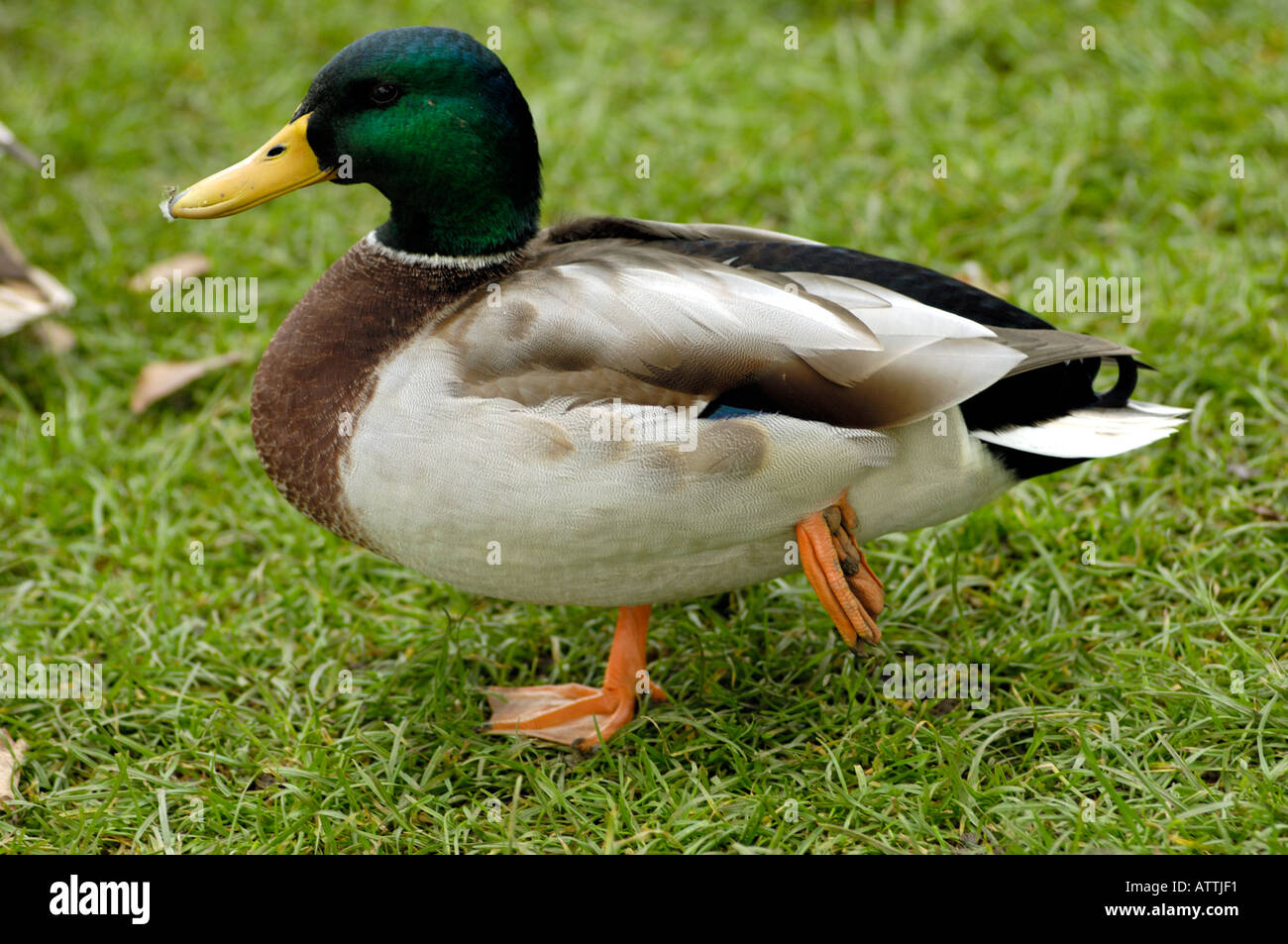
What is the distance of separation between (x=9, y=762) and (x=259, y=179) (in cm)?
143

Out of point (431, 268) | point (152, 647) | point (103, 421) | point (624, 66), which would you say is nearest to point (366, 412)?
point (431, 268)

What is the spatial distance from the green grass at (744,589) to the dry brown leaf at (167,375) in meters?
0.06

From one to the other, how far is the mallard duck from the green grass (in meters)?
0.36

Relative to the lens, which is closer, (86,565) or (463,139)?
(463,139)

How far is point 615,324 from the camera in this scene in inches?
105

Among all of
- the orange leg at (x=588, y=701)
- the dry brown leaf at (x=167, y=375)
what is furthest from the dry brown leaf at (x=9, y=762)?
the dry brown leaf at (x=167, y=375)

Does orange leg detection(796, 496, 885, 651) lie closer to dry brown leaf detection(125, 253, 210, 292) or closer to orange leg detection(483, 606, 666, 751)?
orange leg detection(483, 606, 666, 751)

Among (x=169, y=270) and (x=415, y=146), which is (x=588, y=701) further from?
(x=169, y=270)

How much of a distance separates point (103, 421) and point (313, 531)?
3.20ft

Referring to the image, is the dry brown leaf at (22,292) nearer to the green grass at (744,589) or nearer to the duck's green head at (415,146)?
the green grass at (744,589)

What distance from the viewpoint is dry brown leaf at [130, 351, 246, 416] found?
418cm

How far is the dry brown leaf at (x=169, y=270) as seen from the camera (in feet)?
15.2

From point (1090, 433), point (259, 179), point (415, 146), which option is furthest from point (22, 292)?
point (1090, 433)
